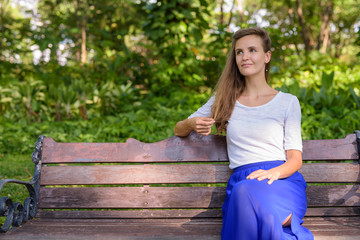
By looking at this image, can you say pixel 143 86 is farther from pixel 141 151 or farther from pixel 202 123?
pixel 202 123

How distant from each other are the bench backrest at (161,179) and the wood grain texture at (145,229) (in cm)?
8

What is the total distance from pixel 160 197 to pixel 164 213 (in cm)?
13

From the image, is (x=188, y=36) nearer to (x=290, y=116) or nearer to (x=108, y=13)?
(x=108, y=13)

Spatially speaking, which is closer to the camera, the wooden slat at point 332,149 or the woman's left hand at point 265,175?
the woman's left hand at point 265,175

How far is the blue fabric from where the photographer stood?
1.94 m

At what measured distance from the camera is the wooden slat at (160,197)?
2684 millimetres

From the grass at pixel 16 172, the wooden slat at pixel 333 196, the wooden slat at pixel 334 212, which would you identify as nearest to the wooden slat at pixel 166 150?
the wooden slat at pixel 333 196

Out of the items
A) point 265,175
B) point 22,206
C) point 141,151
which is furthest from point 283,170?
point 22,206

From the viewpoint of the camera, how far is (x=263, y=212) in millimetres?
1957

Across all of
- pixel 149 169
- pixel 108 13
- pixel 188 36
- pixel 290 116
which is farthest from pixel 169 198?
pixel 108 13

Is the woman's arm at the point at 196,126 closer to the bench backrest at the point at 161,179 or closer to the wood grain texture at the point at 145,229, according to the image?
the bench backrest at the point at 161,179

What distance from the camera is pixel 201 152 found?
108 inches

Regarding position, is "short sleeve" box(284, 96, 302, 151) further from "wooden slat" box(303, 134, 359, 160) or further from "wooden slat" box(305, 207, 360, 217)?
"wooden slat" box(305, 207, 360, 217)

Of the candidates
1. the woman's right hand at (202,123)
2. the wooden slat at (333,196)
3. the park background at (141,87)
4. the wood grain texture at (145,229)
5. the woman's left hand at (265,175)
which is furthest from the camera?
the park background at (141,87)
